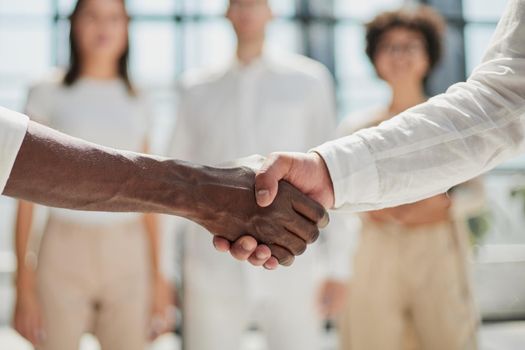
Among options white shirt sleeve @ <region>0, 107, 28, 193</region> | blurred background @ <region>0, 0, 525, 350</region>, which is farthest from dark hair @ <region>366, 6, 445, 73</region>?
blurred background @ <region>0, 0, 525, 350</region>

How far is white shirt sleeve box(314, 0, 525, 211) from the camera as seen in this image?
1208 mm

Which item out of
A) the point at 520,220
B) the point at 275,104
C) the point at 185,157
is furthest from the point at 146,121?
the point at 520,220

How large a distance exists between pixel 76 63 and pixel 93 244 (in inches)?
26.3

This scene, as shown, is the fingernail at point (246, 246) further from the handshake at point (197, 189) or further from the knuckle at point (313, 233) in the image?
the knuckle at point (313, 233)

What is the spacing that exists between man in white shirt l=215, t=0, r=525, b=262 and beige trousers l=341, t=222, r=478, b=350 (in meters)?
0.68

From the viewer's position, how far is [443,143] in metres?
1.23

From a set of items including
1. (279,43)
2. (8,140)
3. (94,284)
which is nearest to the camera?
(8,140)

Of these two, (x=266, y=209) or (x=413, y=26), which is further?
(x=413, y=26)

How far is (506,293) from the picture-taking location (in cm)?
523

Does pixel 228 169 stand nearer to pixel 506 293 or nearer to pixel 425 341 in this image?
pixel 425 341

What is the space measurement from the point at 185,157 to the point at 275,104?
1.24ft

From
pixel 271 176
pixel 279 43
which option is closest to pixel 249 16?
pixel 271 176

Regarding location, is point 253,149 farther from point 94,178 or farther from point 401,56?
point 94,178

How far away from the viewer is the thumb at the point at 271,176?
52.6 inches
